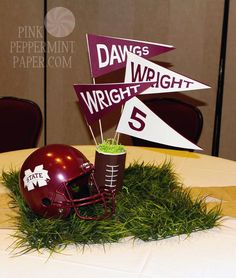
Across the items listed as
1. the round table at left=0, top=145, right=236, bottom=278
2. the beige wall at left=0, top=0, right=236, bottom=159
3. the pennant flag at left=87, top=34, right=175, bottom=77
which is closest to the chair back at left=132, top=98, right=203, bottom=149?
the beige wall at left=0, top=0, right=236, bottom=159

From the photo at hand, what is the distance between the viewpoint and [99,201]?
1325 millimetres

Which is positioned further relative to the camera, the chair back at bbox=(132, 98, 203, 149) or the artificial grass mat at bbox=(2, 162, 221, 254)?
the chair back at bbox=(132, 98, 203, 149)

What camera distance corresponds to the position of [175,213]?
1.31m

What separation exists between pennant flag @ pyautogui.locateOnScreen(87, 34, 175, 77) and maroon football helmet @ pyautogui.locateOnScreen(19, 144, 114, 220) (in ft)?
1.11

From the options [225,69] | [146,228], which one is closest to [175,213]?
[146,228]

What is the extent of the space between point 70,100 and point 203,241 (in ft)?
8.24

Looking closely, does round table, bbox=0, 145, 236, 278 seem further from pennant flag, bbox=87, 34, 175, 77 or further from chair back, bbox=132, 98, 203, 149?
chair back, bbox=132, 98, 203, 149

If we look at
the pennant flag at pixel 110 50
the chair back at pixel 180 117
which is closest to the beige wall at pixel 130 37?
the chair back at pixel 180 117

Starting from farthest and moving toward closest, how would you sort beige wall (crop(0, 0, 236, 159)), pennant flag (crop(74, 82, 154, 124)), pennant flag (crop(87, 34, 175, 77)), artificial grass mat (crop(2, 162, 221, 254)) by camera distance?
beige wall (crop(0, 0, 236, 159)) → pennant flag (crop(87, 34, 175, 77)) → pennant flag (crop(74, 82, 154, 124)) → artificial grass mat (crop(2, 162, 221, 254))

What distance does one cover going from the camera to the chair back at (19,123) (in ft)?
8.50

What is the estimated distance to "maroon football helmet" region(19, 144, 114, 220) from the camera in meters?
1.24

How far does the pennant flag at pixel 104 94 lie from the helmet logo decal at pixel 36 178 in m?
0.27

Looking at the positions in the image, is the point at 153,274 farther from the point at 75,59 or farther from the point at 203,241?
the point at 75,59

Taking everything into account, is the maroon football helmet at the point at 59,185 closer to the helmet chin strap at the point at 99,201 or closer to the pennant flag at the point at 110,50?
the helmet chin strap at the point at 99,201
